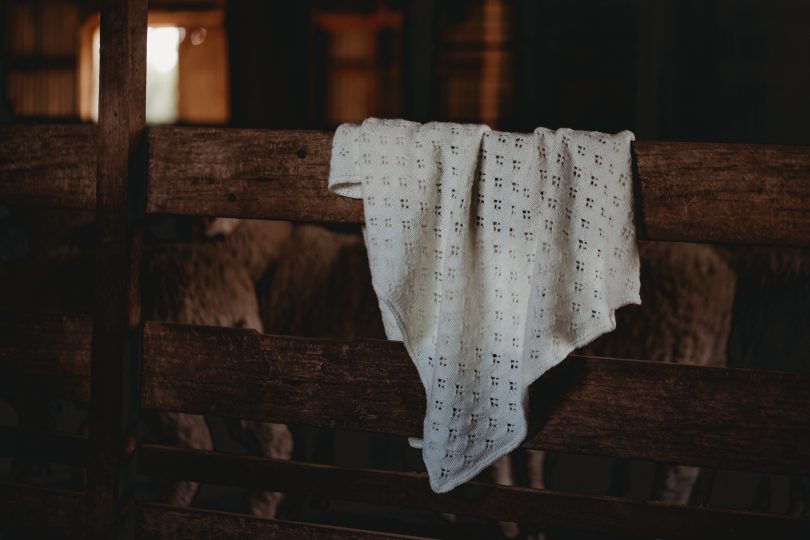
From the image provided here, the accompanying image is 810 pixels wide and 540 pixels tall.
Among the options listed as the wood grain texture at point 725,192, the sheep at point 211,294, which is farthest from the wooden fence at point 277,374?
the sheep at point 211,294

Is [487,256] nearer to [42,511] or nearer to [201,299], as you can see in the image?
[42,511]

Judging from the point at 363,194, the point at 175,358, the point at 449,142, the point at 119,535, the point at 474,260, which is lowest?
the point at 119,535

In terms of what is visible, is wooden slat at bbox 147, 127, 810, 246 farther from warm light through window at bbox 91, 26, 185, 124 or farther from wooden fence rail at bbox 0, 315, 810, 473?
warm light through window at bbox 91, 26, 185, 124

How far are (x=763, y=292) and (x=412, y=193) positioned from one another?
1.93 metres

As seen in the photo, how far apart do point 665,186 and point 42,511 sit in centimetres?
199

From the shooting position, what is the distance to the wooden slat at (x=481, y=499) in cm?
194

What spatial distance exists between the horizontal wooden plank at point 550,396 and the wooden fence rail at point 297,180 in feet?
1.16

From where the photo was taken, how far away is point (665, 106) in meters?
5.64

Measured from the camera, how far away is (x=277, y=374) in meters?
2.11

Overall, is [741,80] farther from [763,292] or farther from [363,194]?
[363,194]

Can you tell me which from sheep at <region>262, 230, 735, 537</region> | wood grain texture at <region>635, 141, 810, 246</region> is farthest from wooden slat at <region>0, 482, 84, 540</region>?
wood grain texture at <region>635, 141, 810, 246</region>

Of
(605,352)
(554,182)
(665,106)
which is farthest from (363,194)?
(665,106)

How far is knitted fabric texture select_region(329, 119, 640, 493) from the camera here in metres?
1.84

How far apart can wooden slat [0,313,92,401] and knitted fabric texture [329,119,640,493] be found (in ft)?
3.11
